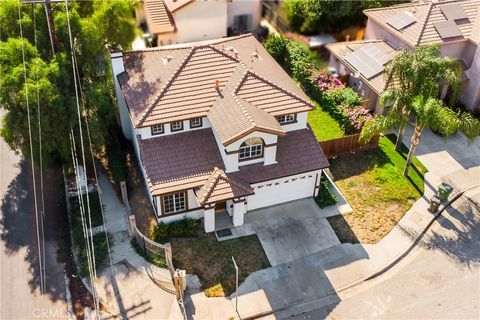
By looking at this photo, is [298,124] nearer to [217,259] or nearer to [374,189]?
[374,189]

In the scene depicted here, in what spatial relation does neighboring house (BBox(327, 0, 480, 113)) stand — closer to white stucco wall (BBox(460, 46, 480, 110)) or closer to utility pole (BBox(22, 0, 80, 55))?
white stucco wall (BBox(460, 46, 480, 110))

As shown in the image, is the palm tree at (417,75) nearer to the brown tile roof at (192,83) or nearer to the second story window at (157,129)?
the brown tile roof at (192,83)

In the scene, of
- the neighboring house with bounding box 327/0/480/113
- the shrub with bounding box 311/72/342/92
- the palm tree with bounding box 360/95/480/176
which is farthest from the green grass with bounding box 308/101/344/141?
the palm tree with bounding box 360/95/480/176

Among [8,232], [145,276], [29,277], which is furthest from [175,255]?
[8,232]

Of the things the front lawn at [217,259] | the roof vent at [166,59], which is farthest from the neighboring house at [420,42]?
the front lawn at [217,259]

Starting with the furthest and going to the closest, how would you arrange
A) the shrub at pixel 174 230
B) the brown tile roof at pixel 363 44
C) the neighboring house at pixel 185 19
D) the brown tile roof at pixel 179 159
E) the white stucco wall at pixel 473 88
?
the neighboring house at pixel 185 19, the white stucco wall at pixel 473 88, the brown tile roof at pixel 363 44, the shrub at pixel 174 230, the brown tile roof at pixel 179 159

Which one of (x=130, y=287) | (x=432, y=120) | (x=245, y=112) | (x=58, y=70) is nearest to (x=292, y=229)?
(x=245, y=112)

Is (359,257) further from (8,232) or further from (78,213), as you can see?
(8,232)
